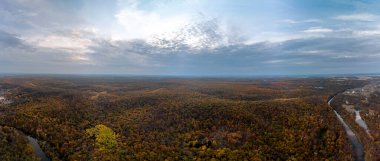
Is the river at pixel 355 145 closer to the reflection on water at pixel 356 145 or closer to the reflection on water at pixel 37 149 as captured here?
the reflection on water at pixel 356 145

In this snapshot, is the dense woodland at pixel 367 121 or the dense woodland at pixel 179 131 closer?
the dense woodland at pixel 179 131

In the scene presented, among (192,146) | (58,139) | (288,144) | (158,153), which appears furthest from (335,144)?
(58,139)

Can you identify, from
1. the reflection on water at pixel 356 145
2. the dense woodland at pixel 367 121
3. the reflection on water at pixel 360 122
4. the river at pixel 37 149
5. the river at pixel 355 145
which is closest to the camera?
the river at pixel 37 149

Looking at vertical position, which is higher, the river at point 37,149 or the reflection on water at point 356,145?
the river at point 37,149

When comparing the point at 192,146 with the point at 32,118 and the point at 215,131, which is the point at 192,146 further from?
the point at 32,118

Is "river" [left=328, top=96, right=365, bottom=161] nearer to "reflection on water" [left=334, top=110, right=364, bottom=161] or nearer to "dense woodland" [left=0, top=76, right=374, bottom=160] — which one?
"reflection on water" [left=334, top=110, right=364, bottom=161]

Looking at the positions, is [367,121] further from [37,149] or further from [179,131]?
[37,149]

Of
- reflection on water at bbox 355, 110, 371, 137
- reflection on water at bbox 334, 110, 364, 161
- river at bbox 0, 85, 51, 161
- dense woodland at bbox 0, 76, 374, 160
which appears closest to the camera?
river at bbox 0, 85, 51, 161

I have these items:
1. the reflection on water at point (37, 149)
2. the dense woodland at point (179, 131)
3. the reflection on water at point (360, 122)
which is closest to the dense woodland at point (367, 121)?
the reflection on water at point (360, 122)

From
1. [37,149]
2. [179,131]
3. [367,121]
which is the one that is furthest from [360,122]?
[37,149]

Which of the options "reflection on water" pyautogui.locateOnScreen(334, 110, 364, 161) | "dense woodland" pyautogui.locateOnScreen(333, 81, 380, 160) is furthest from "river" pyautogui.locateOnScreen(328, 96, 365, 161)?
"dense woodland" pyautogui.locateOnScreen(333, 81, 380, 160)

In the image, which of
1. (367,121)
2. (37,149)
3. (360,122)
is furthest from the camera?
(360,122)
